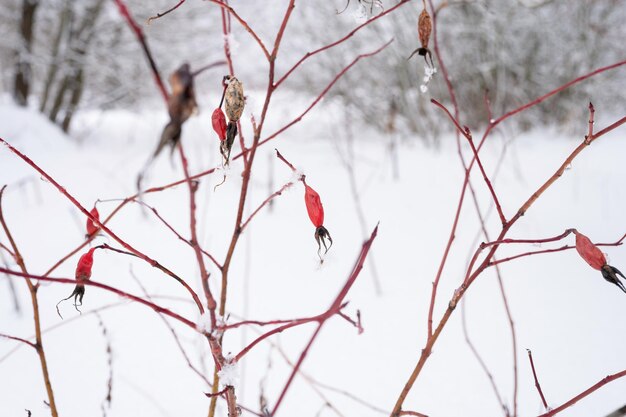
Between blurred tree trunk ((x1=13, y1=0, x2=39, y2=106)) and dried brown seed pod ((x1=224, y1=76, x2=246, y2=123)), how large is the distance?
582 centimetres

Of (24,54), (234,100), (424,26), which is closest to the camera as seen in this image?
(234,100)

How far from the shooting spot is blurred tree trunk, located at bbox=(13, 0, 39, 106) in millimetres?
5199

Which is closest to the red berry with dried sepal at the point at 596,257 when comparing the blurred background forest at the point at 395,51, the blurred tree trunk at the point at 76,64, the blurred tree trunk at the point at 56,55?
the blurred background forest at the point at 395,51

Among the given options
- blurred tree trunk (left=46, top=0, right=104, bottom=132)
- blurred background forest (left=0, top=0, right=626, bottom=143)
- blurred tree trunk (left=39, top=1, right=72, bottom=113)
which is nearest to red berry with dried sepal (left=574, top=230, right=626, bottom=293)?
blurred background forest (left=0, top=0, right=626, bottom=143)

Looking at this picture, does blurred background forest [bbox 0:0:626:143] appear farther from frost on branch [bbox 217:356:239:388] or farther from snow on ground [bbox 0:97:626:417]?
frost on branch [bbox 217:356:239:388]

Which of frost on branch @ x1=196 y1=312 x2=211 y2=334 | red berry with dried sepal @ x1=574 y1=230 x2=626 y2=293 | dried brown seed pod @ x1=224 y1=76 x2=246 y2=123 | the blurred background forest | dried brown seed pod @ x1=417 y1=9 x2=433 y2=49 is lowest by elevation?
red berry with dried sepal @ x1=574 y1=230 x2=626 y2=293

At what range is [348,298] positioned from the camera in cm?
149

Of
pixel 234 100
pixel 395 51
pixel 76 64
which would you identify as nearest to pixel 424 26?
pixel 234 100

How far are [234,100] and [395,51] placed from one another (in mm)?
4151

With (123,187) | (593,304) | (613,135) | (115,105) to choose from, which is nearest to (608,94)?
(613,135)

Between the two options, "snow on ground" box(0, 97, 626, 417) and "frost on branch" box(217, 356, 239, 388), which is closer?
"frost on branch" box(217, 356, 239, 388)

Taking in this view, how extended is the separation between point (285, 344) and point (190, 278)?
562 mm

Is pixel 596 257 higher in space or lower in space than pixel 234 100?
lower

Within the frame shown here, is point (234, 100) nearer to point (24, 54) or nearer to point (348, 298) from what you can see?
point (348, 298)
